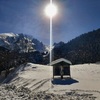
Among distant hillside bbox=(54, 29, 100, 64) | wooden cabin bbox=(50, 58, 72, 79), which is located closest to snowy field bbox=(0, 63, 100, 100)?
wooden cabin bbox=(50, 58, 72, 79)

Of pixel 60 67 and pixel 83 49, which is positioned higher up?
pixel 83 49

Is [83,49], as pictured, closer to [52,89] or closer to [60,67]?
[60,67]

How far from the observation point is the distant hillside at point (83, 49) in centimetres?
8538

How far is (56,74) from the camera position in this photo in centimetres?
2834

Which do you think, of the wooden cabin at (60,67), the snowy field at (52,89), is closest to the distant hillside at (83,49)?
the wooden cabin at (60,67)

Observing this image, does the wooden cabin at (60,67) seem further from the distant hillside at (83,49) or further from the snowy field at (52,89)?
the distant hillside at (83,49)

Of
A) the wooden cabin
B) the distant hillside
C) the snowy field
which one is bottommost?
the snowy field

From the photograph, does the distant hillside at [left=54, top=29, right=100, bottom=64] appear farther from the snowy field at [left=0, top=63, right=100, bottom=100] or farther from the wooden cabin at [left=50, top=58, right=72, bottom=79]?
the snowy field at [left=0, top=63, right=100, bottom=100]

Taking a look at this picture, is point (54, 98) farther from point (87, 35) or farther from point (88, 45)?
point (87, 35)

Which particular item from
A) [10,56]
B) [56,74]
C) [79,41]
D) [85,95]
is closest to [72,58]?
[79,41]

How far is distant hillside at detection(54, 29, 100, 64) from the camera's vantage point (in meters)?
85.4

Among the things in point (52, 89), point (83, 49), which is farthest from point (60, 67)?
point (83, 49)

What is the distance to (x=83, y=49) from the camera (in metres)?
100

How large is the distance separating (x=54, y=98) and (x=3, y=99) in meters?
3.53
